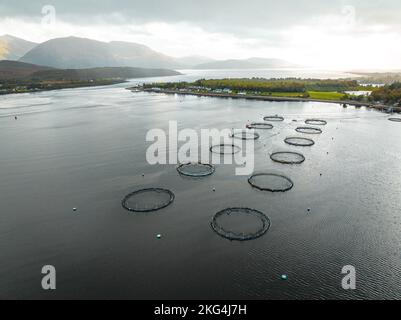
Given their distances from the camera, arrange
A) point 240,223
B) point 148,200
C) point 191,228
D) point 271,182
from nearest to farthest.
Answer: point 191,228, point 240,223, point 148,200, point 271,182

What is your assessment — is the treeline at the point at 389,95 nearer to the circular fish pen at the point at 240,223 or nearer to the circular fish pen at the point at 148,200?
the circular fish pen at the point at 240,223

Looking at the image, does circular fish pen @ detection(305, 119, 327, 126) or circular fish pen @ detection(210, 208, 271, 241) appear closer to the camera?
circular fish pen @ detection(210, 208, 271, 241)

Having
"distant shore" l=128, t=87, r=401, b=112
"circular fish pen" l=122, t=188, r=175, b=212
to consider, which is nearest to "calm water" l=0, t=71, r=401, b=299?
"circular fish pen" l=122, t=188, r=175, b=212

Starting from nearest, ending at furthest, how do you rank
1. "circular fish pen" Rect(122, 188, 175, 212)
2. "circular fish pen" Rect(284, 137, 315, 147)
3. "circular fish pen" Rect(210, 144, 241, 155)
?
1. "circular fish pen" Rect(122, 188, 175, 212)
2. "circular fish pen" Rect(210, 144, 241, 155)
3. "circular fish pen" Rect(284, 137, 315, 147)

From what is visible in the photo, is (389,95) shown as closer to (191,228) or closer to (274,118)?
(274,118)

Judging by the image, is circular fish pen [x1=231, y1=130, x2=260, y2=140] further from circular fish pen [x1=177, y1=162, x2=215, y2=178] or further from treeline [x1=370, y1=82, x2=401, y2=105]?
treeline [x1=370, y1=82, x2=401, y2=105]

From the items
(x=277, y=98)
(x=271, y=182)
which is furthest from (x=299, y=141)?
(x=277, y=98)

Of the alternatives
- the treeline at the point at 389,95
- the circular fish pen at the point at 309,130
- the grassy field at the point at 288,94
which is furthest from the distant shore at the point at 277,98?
the circular fish pen at the point at 309,130
